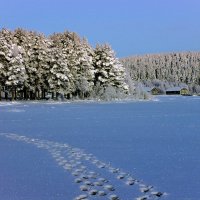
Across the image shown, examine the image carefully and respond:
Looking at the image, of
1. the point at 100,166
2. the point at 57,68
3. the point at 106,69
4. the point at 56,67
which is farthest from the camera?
the point at 106,69

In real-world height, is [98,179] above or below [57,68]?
below

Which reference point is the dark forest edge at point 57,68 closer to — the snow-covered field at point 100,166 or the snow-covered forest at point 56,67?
the snow-covered forest at point 56,67

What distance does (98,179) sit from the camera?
9.51m

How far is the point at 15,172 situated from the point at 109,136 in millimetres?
7686

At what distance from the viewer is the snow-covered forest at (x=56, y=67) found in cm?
6241

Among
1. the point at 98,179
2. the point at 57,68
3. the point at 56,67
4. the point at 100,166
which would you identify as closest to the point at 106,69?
the point at 57,68

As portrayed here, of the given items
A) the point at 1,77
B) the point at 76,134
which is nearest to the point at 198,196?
the point at 76,134

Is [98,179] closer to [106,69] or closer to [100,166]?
[100,166]

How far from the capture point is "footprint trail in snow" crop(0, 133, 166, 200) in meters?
8.09

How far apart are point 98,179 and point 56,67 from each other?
55.7 metres

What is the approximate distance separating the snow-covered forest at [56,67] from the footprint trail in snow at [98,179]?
49347 millimetres

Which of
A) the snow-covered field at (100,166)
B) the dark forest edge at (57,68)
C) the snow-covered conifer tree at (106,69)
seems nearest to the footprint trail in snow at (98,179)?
the snow-covered field at (100,166)

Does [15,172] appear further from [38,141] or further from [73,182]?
[38,141]

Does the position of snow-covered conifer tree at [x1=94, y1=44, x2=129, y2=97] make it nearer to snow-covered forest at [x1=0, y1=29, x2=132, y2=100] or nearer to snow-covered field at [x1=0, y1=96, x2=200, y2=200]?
snow-covered forest at [x1=0, y1=29, x2=132, y2=100]
